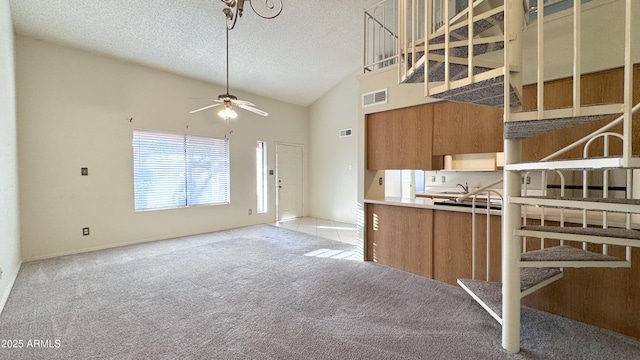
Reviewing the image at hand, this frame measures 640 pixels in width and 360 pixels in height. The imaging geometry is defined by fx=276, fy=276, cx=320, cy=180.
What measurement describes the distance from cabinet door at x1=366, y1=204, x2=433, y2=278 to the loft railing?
2.07 m

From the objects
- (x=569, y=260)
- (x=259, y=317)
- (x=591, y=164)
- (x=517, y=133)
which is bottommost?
(x=259, y=317)

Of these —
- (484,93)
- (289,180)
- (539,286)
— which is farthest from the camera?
(289,180)

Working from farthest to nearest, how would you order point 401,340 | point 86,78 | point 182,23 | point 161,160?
point 161,160 < point 86,78 < point 182,23 < point 401,340

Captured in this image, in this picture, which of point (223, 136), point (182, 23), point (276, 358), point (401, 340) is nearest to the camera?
point (276, 358)

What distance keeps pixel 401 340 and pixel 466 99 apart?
1906 millimetres

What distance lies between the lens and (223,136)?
19.5ft

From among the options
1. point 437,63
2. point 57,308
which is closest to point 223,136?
point 57,308

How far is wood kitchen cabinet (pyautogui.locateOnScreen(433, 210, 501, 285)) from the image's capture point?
2754mm

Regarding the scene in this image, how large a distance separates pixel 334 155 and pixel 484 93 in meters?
5.05

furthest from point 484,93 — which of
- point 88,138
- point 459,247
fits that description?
point 88,138

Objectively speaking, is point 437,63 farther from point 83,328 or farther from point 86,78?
point 86,78

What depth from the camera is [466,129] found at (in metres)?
3.02

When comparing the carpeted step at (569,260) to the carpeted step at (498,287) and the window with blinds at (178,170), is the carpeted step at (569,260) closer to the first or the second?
the carpeted step at (498,287)

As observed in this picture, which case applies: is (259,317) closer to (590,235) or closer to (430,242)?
(430,242)
